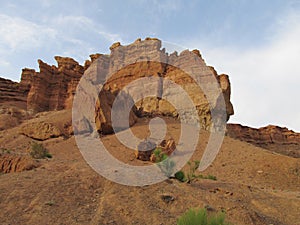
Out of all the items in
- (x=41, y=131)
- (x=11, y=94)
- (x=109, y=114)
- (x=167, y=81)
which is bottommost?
(x=41, y=131)

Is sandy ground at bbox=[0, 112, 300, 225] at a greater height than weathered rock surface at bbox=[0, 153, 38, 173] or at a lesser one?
lesser

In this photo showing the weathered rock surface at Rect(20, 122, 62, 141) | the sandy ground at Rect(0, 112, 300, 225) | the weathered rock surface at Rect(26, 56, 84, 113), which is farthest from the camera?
the weathered rock surface at Rect(26, 56, 84, 113)

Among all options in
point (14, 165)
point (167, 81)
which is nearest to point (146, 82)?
point (167, 81)

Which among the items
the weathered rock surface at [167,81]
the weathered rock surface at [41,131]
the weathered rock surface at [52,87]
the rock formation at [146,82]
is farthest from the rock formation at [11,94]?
the weathered rock surface at [41,131]

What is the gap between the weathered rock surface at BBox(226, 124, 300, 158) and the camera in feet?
193

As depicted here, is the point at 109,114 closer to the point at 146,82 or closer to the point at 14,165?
the point at 146,82

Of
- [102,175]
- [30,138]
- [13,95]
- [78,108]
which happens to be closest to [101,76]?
[13,95]

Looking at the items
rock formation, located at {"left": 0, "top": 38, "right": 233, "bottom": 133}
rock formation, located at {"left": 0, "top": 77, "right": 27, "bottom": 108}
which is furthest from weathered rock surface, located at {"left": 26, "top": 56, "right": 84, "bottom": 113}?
rock formation, located at {"left": 0, "top": 77, "right": 27, "bottom": 108}

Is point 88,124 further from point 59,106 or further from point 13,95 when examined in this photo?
point 13,95

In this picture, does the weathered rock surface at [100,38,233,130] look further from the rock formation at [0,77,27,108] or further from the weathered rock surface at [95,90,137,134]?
the rock formation at [0,77,27,108]

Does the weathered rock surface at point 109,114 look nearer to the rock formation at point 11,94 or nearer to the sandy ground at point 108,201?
the sandy ground at point 108,201

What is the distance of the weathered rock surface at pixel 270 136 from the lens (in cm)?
5891

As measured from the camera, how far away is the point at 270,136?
6153 centimetres

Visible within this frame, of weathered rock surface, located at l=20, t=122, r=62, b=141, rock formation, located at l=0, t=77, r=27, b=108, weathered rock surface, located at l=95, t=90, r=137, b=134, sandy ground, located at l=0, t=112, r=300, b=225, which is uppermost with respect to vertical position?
rock formation, located at l=0, t=77, r=27, b=108
